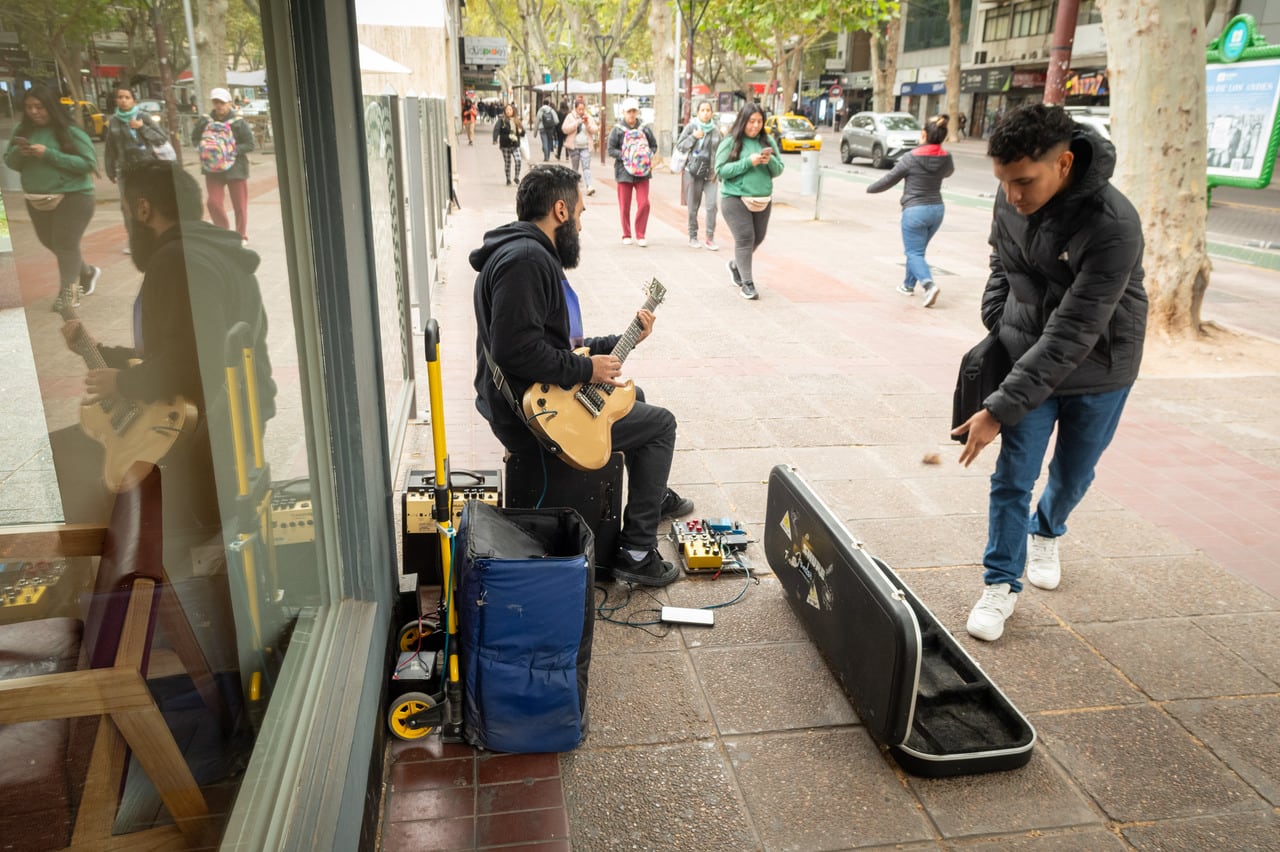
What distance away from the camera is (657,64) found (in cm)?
2545

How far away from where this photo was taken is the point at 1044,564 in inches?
164

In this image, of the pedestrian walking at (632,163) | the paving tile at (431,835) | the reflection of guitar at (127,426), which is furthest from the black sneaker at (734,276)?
the reflection of guitar at (127,426)

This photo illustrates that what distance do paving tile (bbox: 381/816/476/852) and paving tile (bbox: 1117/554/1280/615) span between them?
307 cm

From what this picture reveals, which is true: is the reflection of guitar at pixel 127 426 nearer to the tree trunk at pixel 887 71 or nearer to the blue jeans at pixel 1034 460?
the blue jeans at pixel 1034 460

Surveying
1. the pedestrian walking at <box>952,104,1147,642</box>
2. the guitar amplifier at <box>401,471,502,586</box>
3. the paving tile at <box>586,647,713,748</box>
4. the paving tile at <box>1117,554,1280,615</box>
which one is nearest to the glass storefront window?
the paving tile at <box>586,647,713,748</box>

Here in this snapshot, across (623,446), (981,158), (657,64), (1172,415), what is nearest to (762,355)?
(1172,415)

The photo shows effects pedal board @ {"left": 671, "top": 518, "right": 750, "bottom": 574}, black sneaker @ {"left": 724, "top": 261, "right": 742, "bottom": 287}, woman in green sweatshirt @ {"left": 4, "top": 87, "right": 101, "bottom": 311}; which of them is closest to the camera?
woman in green sweatshirt @ {"left": 4, "top": 87, "right": 101, "bottom": 311}

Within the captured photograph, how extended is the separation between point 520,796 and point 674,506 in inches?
83.6

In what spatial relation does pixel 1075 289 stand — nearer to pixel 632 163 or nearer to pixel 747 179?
pixel 747 179

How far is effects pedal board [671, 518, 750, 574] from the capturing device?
4.22 meters

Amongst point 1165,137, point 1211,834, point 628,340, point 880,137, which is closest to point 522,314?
point 628,340

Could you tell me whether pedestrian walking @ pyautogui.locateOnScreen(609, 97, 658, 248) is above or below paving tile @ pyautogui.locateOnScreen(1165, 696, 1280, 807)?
above

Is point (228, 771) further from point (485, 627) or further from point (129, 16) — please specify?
point (129, 16)

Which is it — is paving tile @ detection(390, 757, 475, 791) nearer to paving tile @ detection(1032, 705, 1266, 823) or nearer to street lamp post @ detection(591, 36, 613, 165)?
paving tile @ detection(1032, 705, 1266, 823)
